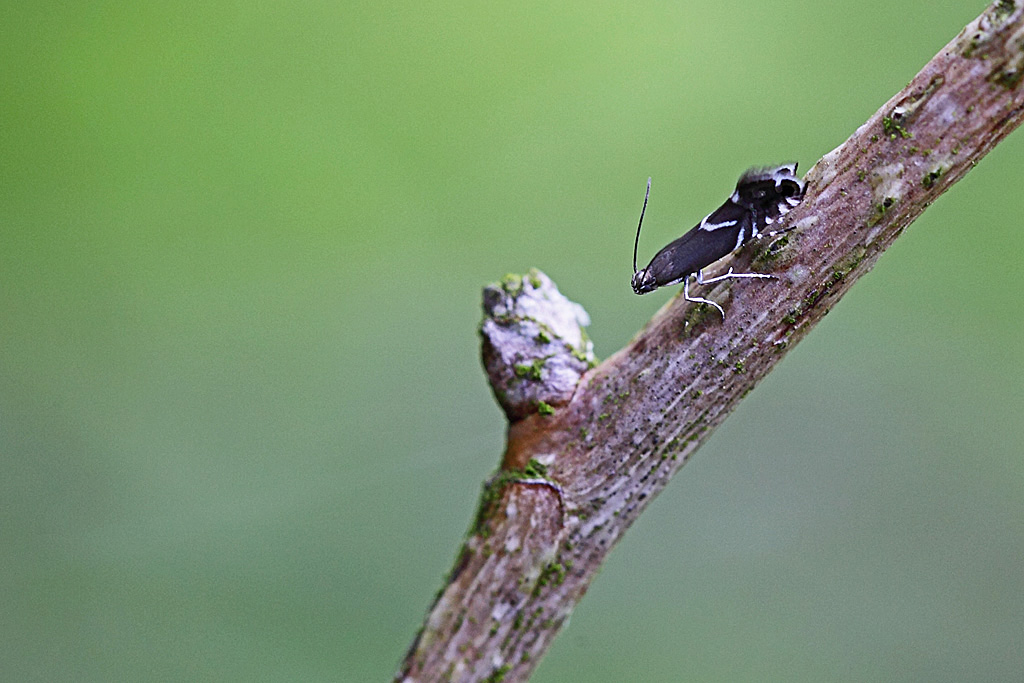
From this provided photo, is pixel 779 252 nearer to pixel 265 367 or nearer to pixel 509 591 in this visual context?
pixel 509 591

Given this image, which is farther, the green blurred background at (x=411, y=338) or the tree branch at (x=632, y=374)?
the green blurred background at (x=411, y=338)

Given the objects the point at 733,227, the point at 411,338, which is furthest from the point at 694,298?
the point at 411,338

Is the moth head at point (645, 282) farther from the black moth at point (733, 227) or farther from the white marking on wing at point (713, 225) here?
the white marking on wing at point (713, 225)

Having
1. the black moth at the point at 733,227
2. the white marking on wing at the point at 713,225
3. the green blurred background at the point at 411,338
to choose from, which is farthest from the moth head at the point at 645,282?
the green blurred background at the point at 411,338

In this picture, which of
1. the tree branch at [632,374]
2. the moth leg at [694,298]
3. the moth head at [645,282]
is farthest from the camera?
the moth head at [645,282]

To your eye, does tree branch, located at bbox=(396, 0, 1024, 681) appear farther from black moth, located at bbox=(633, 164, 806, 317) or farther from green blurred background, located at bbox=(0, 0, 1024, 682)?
green blurred background, located at bbox=(0, 0, 1024, 682)

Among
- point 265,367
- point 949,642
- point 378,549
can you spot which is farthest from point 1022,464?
point 265,367
